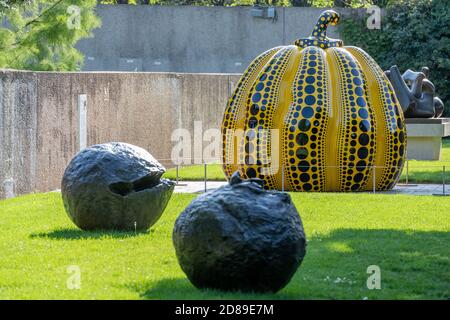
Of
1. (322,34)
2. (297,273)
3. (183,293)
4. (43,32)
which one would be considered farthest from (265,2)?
(183,293)

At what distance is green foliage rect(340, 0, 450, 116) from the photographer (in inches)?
1355

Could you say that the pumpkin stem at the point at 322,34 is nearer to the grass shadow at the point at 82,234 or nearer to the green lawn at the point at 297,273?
the green lawn at the point at 297,273

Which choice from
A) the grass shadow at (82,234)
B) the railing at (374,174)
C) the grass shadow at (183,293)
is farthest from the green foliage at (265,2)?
the grass shadow at (183,293)

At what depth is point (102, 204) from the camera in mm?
11875

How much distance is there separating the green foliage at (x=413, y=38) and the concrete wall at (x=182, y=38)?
2.38 m

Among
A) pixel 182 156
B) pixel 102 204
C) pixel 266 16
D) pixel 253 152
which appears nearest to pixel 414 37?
pixel 266 16

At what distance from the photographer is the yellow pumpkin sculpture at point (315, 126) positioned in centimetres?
1634

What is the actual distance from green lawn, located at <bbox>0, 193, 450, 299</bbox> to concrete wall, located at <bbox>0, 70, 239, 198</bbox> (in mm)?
1689

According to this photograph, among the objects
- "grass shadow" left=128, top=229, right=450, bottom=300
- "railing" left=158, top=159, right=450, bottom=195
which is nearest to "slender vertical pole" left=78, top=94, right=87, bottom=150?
"railing" left=158, top=159, right=450, bottom=195

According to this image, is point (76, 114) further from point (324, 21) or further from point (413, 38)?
point (413, 38)

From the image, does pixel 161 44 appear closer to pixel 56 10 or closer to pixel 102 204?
pixel 56 10

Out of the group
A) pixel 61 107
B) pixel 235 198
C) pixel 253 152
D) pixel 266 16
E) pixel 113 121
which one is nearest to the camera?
pixel 235 198

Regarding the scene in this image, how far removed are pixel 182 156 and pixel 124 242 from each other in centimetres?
1191

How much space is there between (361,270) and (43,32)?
15.4 m
